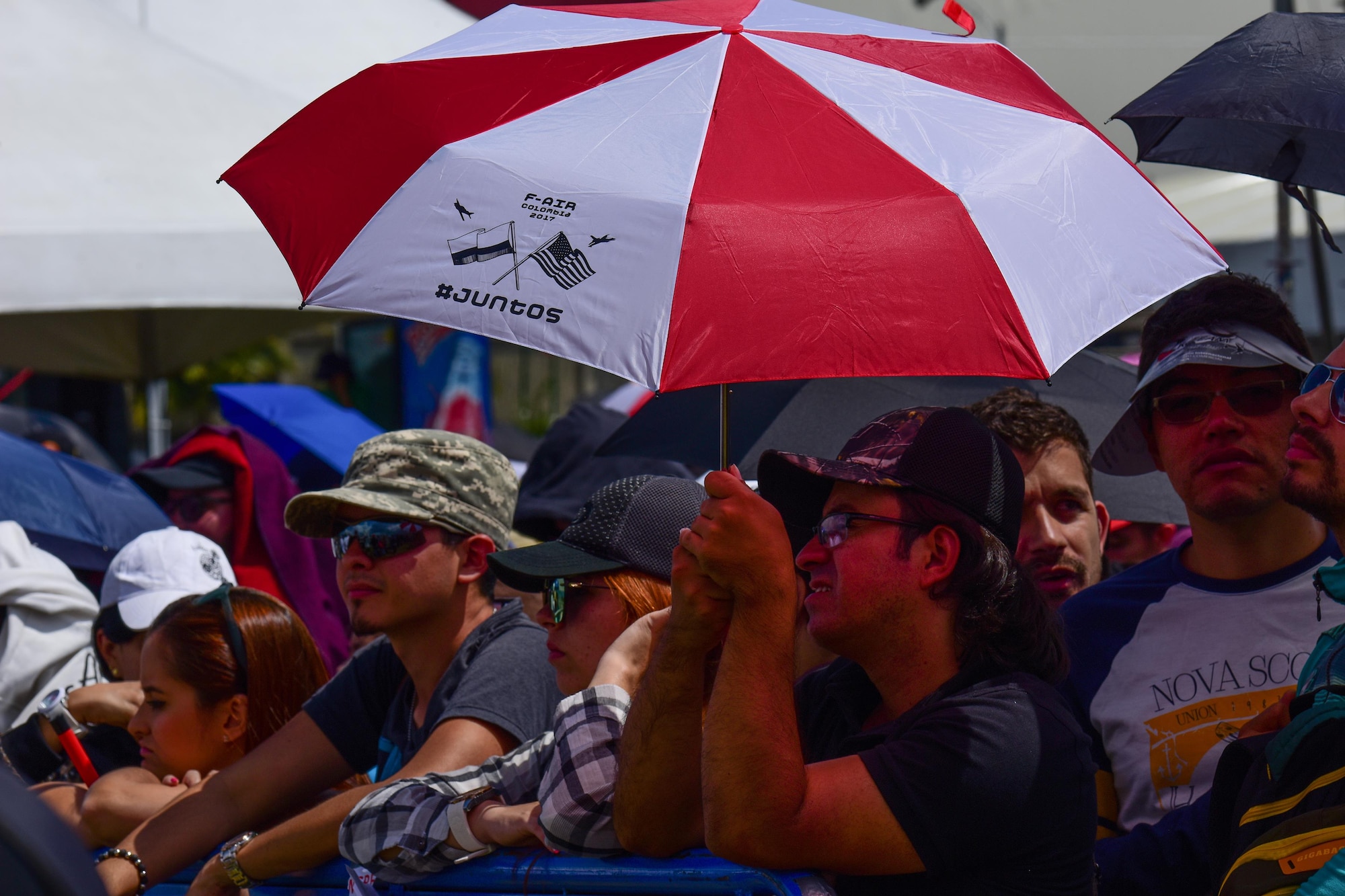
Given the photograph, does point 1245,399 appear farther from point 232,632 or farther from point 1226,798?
point 232,632

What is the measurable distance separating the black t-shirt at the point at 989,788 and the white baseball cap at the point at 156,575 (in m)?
2.96

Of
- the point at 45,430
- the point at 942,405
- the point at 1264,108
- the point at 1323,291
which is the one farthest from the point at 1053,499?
the point at 1323,291

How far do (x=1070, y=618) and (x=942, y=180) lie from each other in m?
1.17

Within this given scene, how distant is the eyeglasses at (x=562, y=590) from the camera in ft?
9.86

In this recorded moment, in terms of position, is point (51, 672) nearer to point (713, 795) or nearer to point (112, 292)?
point (112, 292)

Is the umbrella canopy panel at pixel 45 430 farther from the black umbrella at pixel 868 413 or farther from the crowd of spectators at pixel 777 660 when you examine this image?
the black umbrella at pixel 868 413

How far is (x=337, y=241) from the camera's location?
2.64 metres

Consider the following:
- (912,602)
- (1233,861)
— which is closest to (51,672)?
(912,602)

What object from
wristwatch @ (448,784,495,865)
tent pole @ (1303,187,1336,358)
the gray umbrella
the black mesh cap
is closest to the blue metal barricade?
wristwatch @ (448,784,495,865)

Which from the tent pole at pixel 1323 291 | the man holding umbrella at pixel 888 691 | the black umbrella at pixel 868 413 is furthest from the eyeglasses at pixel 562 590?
the tent pole at pixel 1323 291

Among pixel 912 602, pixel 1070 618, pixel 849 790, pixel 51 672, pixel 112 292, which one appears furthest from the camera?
pixel 112 292

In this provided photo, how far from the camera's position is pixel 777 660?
2137mm

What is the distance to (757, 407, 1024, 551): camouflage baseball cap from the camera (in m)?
2.33

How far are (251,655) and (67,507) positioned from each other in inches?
83.0
